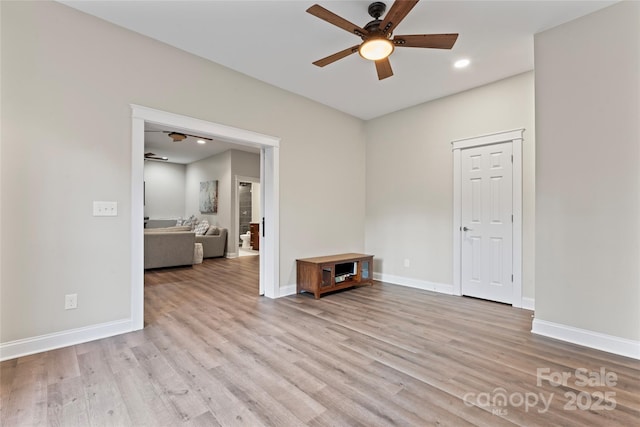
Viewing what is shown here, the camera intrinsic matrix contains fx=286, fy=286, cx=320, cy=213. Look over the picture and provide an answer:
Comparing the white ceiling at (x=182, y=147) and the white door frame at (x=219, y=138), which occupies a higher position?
the white ceiling at (x=182, y=147)

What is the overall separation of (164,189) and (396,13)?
30.6 ft

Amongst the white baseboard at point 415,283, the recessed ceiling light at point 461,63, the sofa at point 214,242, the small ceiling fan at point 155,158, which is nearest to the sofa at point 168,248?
the sofa at point 214,242

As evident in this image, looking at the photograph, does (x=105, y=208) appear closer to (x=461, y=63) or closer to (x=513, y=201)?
(x=461, y=63)

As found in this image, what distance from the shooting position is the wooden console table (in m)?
3.91

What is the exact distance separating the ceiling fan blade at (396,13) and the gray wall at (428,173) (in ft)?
7.60

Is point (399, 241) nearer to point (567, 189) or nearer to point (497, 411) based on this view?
point (567, 189)

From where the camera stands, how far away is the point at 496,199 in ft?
12.3

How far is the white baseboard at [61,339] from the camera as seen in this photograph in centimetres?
219

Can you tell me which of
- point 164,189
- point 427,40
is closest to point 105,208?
point 427,40

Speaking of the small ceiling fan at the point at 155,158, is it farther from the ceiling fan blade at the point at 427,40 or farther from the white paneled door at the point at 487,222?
the white paneled door at the point at 487,222

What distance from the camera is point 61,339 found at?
2.39m

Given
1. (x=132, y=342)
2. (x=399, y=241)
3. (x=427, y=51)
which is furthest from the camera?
(x=399, y=241)

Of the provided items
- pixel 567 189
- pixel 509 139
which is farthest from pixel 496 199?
pixel 567 189

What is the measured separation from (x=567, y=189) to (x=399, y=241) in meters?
2.45
